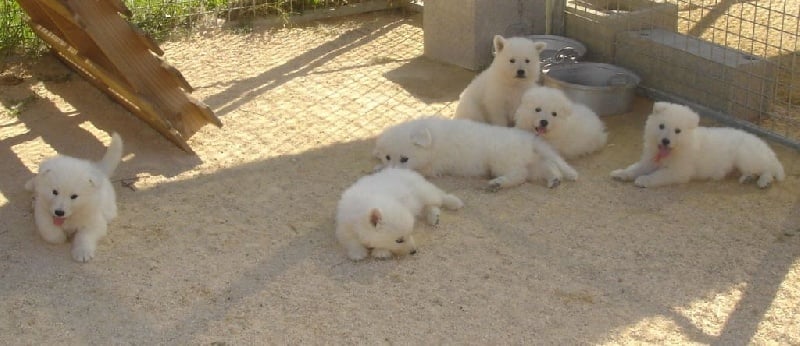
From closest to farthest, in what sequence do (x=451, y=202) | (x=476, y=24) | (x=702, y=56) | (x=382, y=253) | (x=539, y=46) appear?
(x=382, y=253)
(x=451, y=202)
(x=539, y=46)
(x=702, y=56)
(x=476, y=24)

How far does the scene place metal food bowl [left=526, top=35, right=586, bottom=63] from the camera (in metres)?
7.15

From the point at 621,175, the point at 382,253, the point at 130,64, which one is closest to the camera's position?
the point at 382,253

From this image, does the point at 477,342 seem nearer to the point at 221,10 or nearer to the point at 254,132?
the point at 254,132

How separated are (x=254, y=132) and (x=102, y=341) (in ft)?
8.66

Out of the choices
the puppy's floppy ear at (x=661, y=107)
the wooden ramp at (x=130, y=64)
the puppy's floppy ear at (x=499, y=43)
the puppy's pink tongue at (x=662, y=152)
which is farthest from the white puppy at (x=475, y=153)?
the wooden ramp at (x=130, y=64)

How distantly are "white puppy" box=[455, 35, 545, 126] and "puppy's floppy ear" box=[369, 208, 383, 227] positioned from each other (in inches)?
74.6

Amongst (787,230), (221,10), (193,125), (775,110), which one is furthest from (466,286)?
(221,10)

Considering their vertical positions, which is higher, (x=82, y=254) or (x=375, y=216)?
(x=375, y=216)

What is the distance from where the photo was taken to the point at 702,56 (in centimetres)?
672

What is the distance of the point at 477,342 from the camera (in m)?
4.00

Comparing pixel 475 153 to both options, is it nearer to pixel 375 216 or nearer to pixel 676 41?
pixel 375 216

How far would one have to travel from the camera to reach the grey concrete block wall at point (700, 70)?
21.4 feet

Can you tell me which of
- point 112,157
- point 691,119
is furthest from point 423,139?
point 112,157

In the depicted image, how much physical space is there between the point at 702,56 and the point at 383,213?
3.18m
